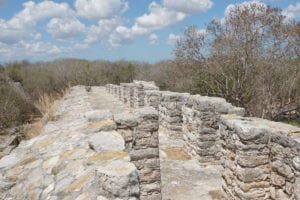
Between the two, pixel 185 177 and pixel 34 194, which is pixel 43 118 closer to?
pixel 185 177

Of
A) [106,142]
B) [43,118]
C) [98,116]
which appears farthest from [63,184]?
[43,118]

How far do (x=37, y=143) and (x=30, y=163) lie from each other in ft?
2.40

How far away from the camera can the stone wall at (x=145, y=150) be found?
4.80 m

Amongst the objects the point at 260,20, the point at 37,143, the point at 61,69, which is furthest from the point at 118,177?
the point at 61,69

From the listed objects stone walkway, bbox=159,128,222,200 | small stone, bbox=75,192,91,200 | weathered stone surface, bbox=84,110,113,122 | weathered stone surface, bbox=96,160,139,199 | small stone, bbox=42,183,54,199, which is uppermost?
weathered stone surface, bbox=84,110,113,122

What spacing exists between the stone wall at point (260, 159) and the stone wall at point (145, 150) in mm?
1120

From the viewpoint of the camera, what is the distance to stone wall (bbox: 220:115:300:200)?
14.1 ft

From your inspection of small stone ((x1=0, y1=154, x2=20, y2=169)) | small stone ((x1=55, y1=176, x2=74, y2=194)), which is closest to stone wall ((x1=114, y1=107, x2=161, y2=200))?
small stone ((x1=0, y1=154, x2=20, y2=169))

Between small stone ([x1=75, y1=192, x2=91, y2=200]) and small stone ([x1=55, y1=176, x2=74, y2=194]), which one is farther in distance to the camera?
small stone ([x1=55, y1=176, x2=74, y2=194])

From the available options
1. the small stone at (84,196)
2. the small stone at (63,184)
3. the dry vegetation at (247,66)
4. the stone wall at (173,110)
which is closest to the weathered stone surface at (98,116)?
the small stone at (63,184)

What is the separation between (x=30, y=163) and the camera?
3645 mm

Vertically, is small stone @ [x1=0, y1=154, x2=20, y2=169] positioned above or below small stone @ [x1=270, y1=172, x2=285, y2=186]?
above

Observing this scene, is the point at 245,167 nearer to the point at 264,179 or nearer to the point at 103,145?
the point at 264,179

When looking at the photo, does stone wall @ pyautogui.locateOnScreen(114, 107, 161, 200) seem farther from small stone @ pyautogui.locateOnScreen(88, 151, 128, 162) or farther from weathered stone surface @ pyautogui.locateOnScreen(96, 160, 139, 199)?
weathered stone surface @ pyautogui.locateOnScreen(96, 160, 139, 199)
